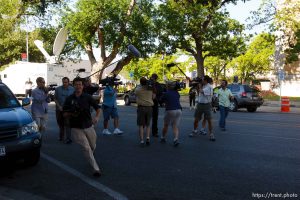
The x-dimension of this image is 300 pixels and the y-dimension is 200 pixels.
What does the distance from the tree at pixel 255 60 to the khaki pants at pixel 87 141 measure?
168ft

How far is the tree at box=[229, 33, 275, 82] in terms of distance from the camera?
57344 mm

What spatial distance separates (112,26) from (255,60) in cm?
2733

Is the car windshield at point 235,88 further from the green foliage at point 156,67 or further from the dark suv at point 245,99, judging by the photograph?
the green foliage at point 156,67

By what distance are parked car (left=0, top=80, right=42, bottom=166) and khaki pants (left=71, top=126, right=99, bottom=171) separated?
80 centimetres

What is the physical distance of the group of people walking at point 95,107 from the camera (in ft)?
23.2

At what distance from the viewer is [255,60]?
188 ft

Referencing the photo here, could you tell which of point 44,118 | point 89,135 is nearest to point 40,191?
point 89,135

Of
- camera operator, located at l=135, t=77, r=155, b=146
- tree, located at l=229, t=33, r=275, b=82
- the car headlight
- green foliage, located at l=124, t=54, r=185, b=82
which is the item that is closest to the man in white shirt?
camera operator, located at l=135, t=77, r=155, b=146

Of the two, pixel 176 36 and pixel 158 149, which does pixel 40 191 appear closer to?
pixel 158 149

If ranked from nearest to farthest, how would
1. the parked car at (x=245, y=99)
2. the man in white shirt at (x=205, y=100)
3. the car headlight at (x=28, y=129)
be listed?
the car headlight at (x=28, y=129) < the man in white shirt at (x=205, y=100) < the parked car at (x=245, y=99)

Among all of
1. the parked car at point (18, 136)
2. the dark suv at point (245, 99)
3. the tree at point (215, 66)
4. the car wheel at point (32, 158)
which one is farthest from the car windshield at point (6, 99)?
the tree at point (215, 66)

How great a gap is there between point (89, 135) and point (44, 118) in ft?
13.1

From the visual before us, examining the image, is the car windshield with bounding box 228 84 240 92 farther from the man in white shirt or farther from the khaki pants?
the khaki pants

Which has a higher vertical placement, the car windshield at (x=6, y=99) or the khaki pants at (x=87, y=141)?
the car windshield at (x=6, y=99)
